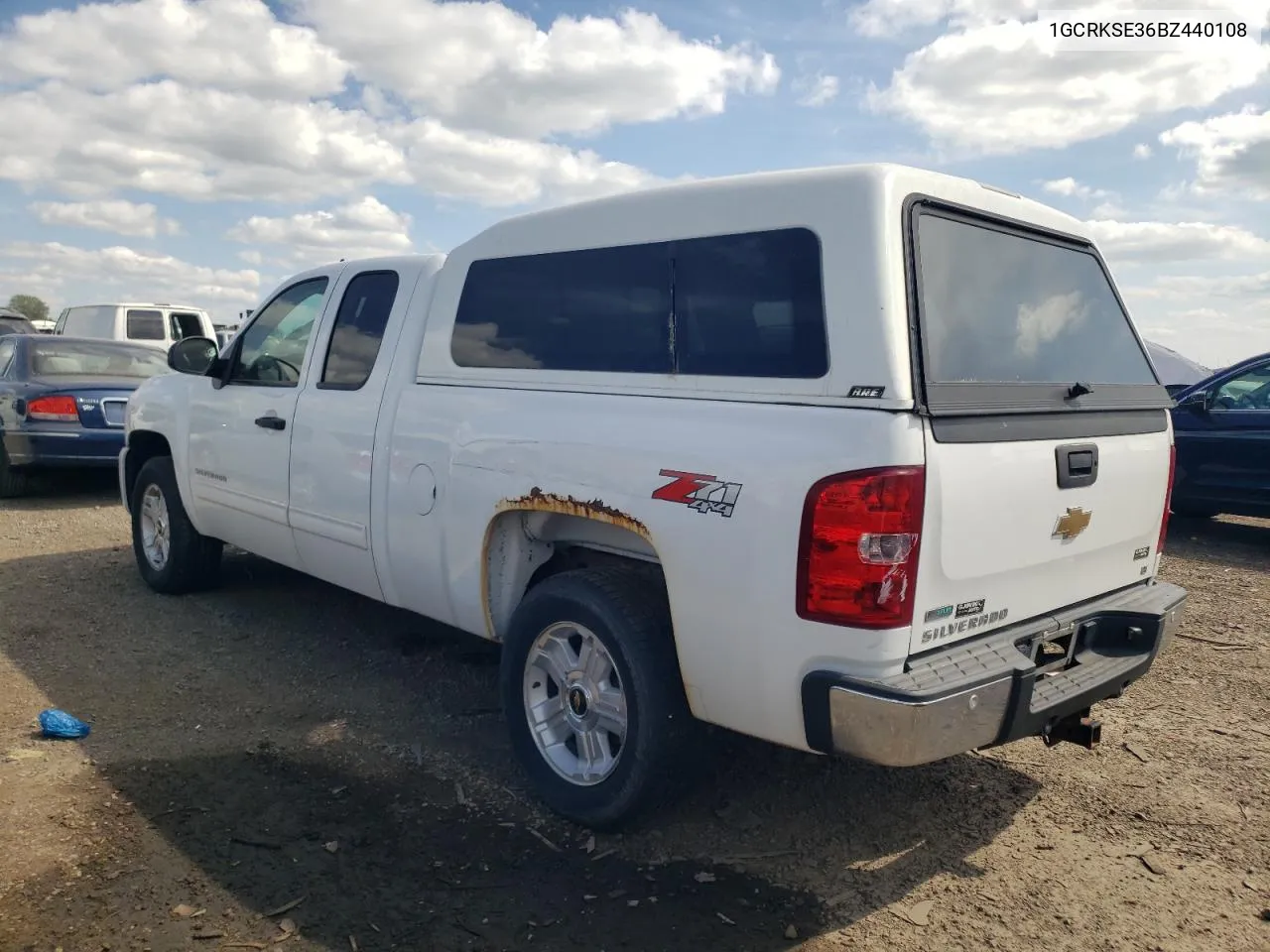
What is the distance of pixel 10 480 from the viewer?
10031 mm

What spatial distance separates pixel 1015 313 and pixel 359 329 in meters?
2.94

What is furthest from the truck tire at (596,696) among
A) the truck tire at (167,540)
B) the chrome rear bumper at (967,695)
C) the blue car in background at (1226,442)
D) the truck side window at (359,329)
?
the blue car in background at (1226,442)

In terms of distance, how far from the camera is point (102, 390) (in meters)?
9.55

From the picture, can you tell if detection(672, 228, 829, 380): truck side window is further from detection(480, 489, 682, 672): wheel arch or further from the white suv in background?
the white suv in background

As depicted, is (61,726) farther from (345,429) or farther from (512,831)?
(512,831)

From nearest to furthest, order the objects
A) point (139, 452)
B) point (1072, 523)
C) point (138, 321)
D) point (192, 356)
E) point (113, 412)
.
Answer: point (1072, 523), point (192, 356), point (139, 452), point (113, 412), point (138, 321)

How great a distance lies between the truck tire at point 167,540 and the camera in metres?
6.11

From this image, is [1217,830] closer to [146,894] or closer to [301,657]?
[146,894]

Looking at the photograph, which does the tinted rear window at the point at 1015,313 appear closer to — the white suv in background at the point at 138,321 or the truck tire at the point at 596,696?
the truck tire at the point at 596,696

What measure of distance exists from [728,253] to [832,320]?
50 centimetres

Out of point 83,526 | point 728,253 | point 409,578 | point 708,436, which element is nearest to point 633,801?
point 708,436

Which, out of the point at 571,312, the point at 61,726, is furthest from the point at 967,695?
the point at 61,726

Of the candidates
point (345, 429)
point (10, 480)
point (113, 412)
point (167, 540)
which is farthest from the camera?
point (10, 480)

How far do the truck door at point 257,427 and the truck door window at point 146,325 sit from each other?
11573mm
